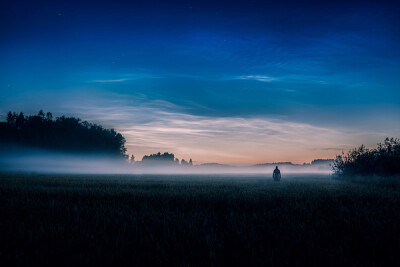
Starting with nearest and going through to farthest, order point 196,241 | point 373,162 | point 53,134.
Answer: point 196,241 → point 373,162 → point 53,134

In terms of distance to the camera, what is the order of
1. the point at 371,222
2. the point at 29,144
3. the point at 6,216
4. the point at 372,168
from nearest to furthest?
1. the point at 371,222
2. the point at 6,216
3. the point at 372,168
4. the point at 29,144

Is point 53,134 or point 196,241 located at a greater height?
point 53,134

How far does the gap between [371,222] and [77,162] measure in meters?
83.3

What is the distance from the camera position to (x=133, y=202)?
8148 mm

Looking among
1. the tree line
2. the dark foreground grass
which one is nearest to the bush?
the dark foreground grass

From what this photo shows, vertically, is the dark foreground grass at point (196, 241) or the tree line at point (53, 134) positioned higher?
the tree line at point (53, 134)

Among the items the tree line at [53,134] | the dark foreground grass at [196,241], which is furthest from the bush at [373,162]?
the tree line at [53,134]

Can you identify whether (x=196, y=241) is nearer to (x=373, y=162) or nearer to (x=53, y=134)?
(x=373, y=162)

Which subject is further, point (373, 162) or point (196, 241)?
point (373, 162)

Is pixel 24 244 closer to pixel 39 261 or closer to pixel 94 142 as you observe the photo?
pixel 39 261

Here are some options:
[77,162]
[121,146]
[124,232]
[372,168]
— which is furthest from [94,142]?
[124,232]

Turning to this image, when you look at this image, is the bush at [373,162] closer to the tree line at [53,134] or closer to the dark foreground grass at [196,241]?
the dark foreground grass at [196,241]

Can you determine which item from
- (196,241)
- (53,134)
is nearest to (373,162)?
(196,241)

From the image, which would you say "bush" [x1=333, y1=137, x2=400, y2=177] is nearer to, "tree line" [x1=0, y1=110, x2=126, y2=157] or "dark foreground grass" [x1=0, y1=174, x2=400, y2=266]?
"dark foreground grass" [x1=0, y1=174, x2=400, y2=266]
